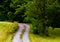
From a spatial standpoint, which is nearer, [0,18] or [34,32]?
[34,32]

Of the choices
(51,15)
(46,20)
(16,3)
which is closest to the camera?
(46,20)

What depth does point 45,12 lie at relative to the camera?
4125cm

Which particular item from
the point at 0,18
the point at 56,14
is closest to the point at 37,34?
the point at 56,14

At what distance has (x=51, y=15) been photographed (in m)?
45.7

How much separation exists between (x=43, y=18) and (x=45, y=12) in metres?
1.36

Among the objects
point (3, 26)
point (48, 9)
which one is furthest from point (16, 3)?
point (48, 9)

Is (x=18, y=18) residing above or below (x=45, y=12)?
below

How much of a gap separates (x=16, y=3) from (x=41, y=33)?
883 inches

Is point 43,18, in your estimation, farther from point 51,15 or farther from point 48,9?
point 51,15

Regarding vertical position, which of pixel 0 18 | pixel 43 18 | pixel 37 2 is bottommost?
pixel 0 18

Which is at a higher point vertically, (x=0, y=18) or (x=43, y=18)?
(x=43, y=18)

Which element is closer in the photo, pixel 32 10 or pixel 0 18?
pixel 32 10

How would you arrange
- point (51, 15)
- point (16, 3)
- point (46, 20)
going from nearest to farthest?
1. point (46, 20)
2. point (51, 15)
3. point (16, 3)

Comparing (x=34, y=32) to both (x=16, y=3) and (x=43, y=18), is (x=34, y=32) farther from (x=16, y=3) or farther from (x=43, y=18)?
(x=16, y=3)
